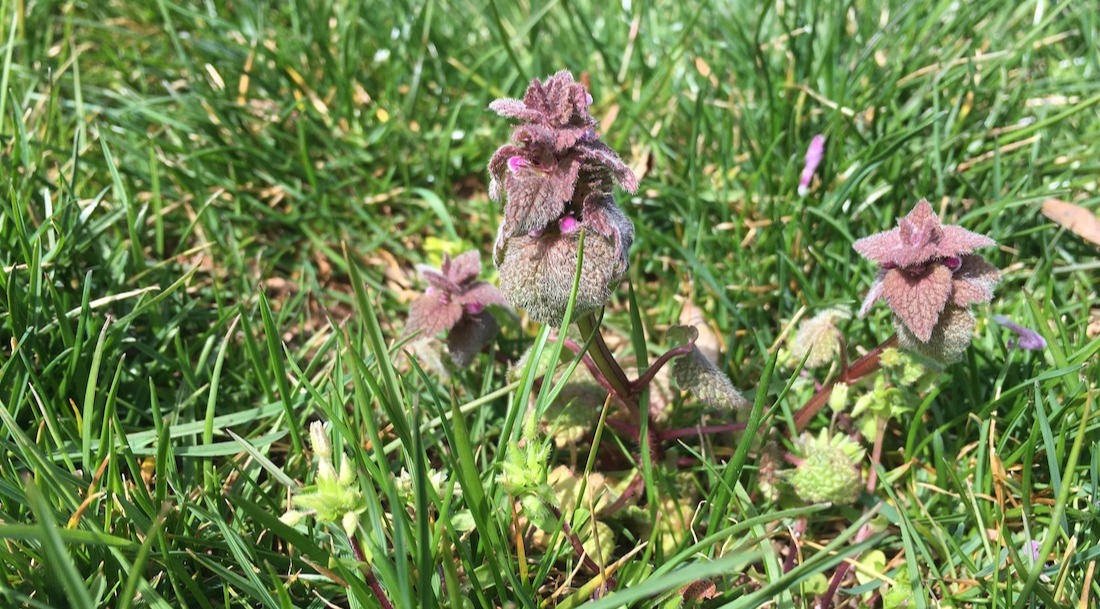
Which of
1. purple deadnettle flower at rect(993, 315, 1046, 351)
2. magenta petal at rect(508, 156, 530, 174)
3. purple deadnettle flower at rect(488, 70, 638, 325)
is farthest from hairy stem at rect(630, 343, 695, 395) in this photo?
purple deadnettle flower at rect(993, 315, 1046, 351)

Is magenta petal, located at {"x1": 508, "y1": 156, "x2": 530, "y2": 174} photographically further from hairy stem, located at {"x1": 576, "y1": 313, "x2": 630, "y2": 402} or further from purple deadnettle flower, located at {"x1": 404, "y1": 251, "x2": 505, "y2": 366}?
purple deadnettle flower, located at {"x1": 404, "y1": 251, "x2": 505, "y2": 366}

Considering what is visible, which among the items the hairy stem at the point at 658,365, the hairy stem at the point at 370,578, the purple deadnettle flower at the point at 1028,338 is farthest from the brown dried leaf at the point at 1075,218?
the hairy stem at the point at 370,578

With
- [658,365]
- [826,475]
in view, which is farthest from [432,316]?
[826,475]

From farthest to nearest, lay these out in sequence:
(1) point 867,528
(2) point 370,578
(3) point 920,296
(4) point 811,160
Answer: (4) point 811,160
(1) point 867,528
(3) point 920,296
(2) point 370,578

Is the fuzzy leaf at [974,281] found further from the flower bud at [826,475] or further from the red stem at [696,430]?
the red stem at [696,430]

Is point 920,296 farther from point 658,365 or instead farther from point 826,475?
point 658,365

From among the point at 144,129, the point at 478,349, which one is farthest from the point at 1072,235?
the point at 144,129

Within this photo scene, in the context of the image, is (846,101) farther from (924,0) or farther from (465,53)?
(465,53)
